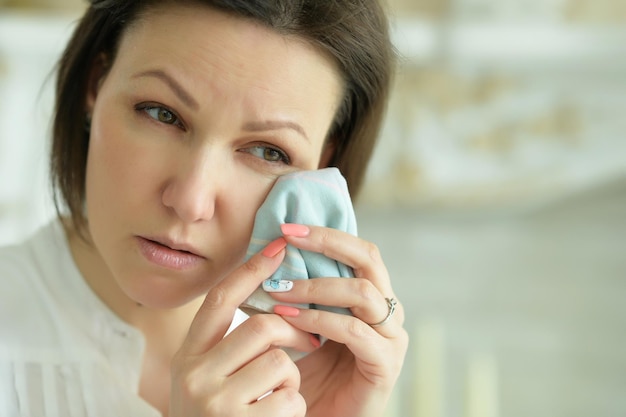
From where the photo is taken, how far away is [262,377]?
0.88 metres

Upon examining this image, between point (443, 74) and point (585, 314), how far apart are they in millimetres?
832

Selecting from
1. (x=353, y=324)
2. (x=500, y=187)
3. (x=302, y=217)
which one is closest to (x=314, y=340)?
(x=353, y=324)

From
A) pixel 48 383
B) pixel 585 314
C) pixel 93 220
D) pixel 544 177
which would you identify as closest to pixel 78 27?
pixel 93 220

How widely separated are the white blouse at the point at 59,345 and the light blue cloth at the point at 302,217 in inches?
11.7

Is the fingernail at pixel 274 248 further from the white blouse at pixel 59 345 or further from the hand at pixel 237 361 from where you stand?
the white blouse at pixel 59 345

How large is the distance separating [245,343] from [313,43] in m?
0.39

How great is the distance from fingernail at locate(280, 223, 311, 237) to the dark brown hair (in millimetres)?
244

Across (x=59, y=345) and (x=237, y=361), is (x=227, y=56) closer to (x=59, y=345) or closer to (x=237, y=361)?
(x=237, y=361)

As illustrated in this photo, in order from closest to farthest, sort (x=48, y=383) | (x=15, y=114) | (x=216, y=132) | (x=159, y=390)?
(x=216, y=132) < (x=48, y=383) < (x=159, y=390) < (x=15, y=114)

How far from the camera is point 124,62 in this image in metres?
1.00

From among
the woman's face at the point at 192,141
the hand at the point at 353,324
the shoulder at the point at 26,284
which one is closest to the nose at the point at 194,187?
the woman's face at the point at 192,141

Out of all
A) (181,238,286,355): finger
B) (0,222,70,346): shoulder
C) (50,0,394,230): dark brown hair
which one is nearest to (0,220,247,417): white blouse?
(0,222,70,346): shoulder

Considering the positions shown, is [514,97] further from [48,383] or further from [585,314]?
[48,383]

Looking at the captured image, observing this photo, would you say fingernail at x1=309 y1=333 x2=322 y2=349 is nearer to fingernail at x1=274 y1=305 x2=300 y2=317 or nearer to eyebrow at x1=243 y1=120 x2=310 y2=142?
fingernail at x1=274 y1=305 x2=300 y2=317
